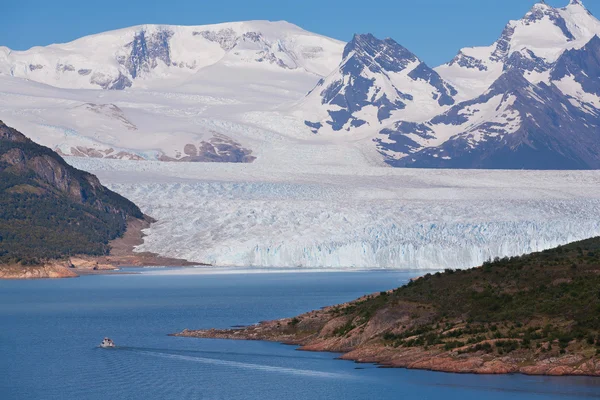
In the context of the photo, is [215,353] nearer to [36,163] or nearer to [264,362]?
[264,362]

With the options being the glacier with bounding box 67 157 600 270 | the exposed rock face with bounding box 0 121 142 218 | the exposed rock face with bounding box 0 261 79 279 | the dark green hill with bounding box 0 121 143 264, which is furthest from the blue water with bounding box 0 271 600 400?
the exposed rock face with bounding box 0 121 142 218

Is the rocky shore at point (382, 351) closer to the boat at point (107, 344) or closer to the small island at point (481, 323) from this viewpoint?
the small island at point (481, 323)

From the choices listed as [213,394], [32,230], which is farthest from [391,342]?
[32,230]

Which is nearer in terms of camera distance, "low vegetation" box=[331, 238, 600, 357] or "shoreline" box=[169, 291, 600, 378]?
"shoreline" box=[169, 291, 600, 378]

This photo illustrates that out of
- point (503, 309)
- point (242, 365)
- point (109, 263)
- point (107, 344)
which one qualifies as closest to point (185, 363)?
point (242, 365)

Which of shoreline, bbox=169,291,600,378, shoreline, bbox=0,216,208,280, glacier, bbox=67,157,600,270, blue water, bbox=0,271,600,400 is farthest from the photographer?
shoreline, bbox=0,216,208,280

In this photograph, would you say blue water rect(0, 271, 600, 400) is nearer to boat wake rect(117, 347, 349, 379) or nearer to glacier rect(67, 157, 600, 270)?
boat wake rect(117, 347, 349, 379)
